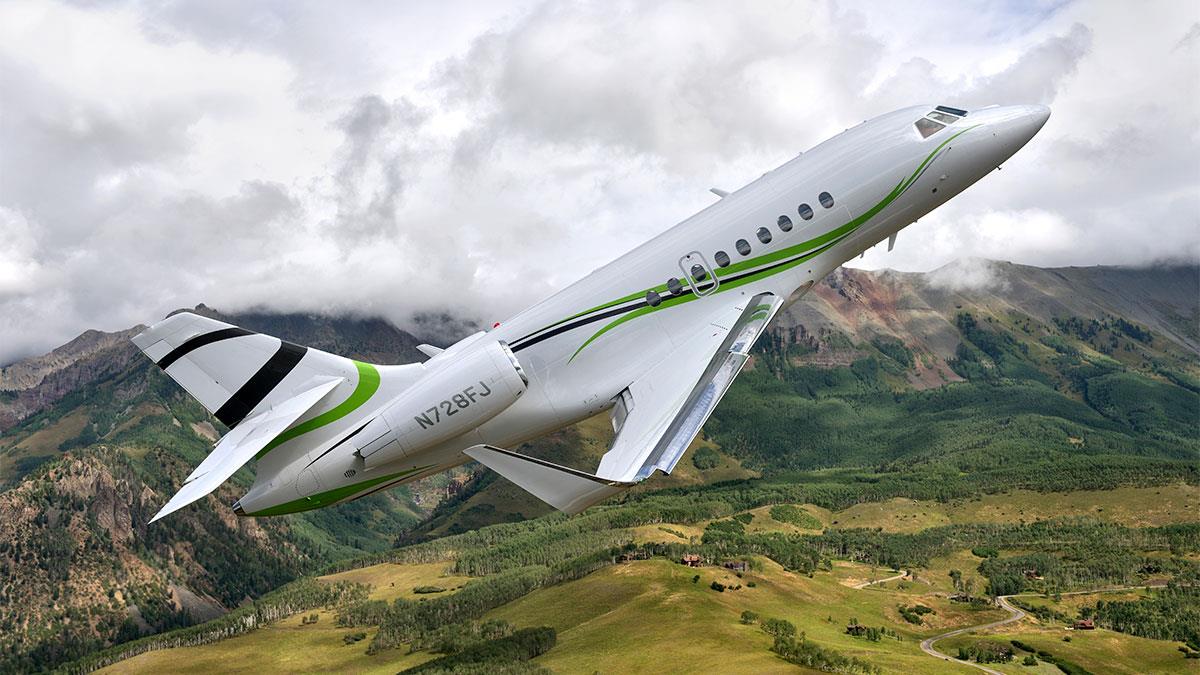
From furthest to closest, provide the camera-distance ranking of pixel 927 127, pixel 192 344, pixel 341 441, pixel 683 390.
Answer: pixel 927 127
pixel 192 344
pixel 341 441
pixel 683 390

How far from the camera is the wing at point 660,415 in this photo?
25203 millimetres

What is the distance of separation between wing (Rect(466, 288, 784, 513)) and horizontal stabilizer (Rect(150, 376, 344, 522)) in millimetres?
6681

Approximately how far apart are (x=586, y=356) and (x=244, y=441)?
12511 millimetres

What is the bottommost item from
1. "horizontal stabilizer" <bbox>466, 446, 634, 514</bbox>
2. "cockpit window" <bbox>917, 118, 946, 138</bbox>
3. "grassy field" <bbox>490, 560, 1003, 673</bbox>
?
→ "grassy field" <bbox>490, 560, 1003, 673</bbox>

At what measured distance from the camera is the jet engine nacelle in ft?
98.1

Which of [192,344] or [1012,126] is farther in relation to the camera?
[1012,126]

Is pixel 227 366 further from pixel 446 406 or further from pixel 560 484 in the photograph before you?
pixel 560 484

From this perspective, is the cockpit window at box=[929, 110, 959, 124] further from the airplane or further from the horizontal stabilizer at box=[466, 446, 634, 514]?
the horizontal stabilizer at box=[466, 446, 634, 514]

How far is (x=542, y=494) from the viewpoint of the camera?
25.2 meters

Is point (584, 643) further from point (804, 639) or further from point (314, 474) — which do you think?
point (314, 474)

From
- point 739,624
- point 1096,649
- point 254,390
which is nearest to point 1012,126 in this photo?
point 254,390

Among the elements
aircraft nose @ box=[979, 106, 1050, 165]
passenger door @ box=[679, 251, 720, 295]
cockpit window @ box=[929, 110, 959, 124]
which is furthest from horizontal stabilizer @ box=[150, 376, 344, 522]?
aircraft nose @ box=[979, 106, 1050, 165]

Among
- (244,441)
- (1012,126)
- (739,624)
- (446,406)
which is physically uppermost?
(1012,126)

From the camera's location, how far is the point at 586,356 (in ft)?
105
